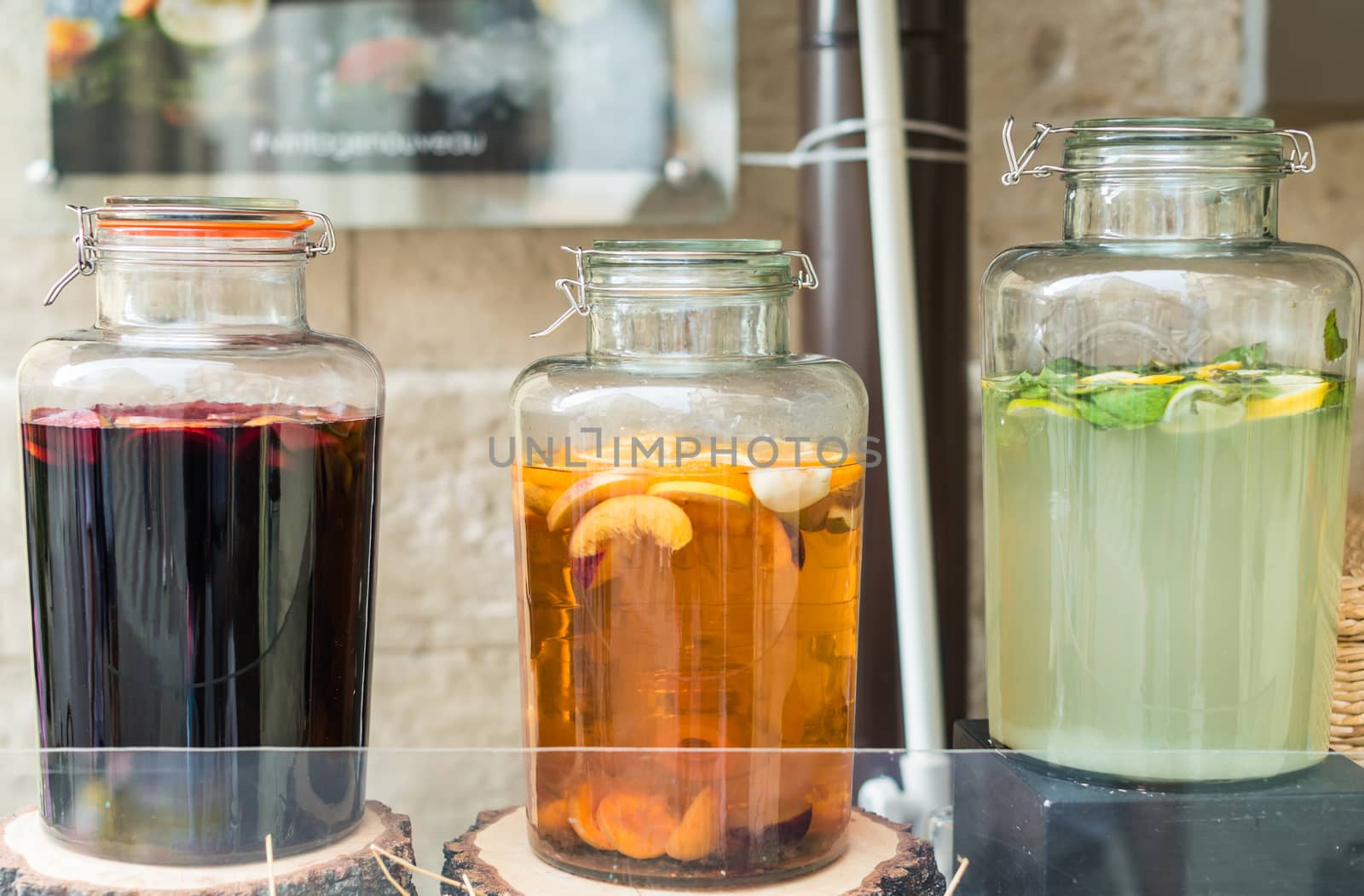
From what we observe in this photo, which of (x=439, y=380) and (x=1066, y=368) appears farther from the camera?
(x=439, y=380)

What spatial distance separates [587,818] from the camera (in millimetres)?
548

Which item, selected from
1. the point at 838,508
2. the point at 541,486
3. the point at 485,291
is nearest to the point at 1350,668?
the point at 838,508

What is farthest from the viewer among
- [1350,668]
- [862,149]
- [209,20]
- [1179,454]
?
[209,20]

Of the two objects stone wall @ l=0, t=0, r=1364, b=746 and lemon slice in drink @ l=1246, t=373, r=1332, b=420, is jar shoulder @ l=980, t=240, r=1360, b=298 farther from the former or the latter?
stone wall @ l=0, t=0, r=1364, b=746

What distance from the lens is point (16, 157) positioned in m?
1.29

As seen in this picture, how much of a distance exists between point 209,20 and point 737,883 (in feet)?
3.41

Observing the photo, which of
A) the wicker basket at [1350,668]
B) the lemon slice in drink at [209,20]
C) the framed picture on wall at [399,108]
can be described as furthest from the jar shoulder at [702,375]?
the lemon slice in drink at [209,20]

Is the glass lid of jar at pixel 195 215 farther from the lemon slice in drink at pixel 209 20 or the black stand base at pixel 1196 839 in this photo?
the lemon slice in drink at pixel 209 20

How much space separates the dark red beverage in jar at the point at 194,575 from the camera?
55 cm

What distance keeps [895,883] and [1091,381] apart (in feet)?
0.71

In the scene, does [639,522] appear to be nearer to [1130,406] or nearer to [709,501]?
[709,501]

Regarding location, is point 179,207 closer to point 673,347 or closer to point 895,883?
point 673,347

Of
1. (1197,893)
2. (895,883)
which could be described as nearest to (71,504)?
(895,883)

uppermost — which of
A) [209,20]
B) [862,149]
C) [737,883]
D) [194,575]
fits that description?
[209,20]
